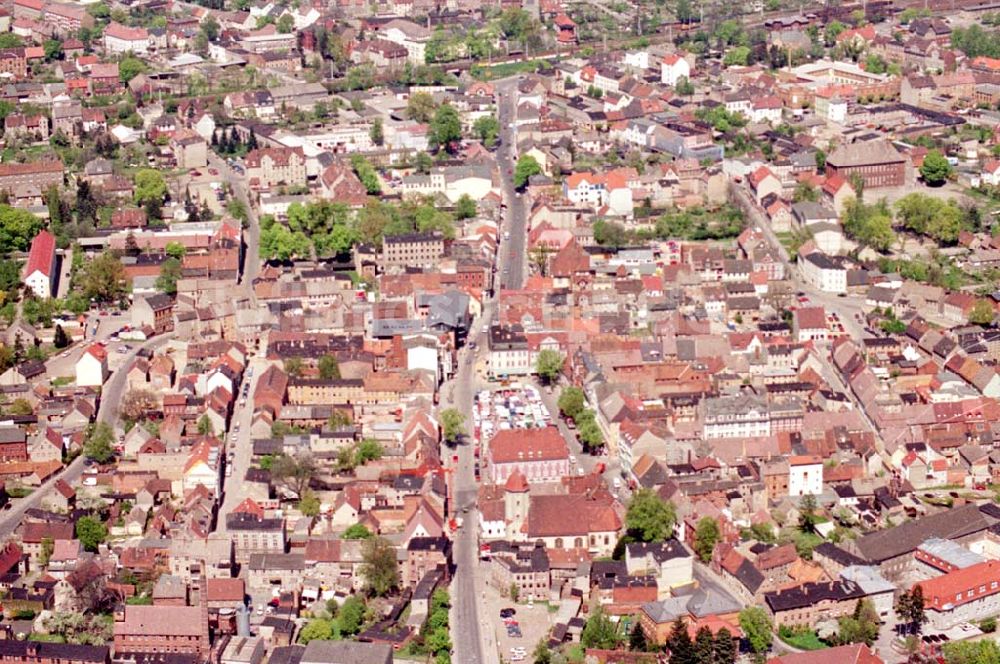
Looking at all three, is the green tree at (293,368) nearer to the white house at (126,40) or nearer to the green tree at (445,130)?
the green tree at (445,130)

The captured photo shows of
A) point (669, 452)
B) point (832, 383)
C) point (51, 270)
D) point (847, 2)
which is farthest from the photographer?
point (847, 2)

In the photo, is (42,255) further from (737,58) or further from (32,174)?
(737,58)

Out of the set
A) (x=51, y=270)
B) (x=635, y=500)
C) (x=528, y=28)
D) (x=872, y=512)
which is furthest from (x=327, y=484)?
(x=528, y=28)

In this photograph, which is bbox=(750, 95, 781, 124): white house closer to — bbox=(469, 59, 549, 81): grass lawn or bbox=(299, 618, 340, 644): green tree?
bbox=(469, 59, 549, 81): grass lawn

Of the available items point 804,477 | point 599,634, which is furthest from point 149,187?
point 599,634

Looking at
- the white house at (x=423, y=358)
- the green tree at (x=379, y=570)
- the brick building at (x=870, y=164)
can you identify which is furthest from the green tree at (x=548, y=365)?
the brick building at (x=870, y=164)

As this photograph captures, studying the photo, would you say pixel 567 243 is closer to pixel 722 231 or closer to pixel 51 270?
pixel 722 231
